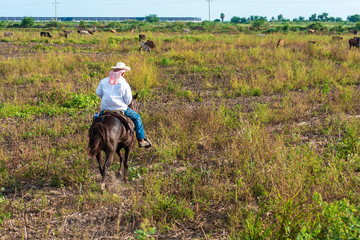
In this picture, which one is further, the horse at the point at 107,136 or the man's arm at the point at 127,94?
the man's arm at the point at 127,94

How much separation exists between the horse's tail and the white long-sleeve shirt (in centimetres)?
61

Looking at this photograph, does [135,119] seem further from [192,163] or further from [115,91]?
[192,163]

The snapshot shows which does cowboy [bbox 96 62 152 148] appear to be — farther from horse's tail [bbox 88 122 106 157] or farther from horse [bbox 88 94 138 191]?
horse's tail [bbox 88 122 106 157]

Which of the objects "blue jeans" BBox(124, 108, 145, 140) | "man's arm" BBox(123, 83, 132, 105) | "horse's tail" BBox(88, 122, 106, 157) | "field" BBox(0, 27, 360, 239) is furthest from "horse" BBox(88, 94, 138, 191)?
"field" BBox(0, 27, 360, 239)

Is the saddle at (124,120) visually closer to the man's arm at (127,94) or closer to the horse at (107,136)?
the horse at (107,136)

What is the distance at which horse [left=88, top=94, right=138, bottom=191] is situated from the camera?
179 inches

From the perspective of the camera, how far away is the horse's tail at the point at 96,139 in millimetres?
4512

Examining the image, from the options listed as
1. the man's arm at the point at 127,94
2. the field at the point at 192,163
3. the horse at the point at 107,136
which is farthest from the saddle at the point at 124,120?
the field at the point at 192,163

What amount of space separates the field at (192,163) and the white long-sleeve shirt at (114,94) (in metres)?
1.17

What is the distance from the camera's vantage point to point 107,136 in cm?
464

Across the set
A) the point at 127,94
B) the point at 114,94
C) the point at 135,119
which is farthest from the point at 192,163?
the point at 114,94

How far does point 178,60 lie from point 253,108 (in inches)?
Answer: 308

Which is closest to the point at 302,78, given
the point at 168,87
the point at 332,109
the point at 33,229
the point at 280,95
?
the point at 280,95

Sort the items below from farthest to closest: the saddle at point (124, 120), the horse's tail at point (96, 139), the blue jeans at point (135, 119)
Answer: the blue jeans at point (135, 119), the saddle at point (124, 120), the horse's tail at point (96, 139)
